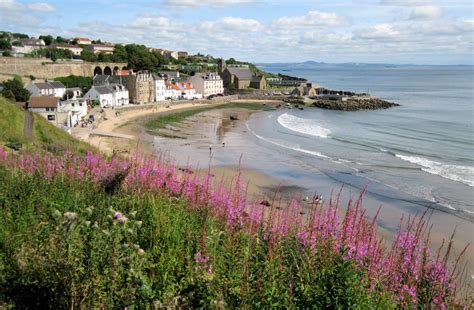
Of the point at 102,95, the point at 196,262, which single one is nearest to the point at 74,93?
the point at 102,95

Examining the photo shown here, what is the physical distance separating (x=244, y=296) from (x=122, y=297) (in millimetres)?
1158

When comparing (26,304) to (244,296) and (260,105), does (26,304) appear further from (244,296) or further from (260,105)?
(260,105)

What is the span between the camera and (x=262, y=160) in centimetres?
3303

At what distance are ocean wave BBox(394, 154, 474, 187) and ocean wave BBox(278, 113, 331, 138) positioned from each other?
14458 mm

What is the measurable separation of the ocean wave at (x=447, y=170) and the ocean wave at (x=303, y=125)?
47.4ft

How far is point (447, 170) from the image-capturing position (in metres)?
29.7

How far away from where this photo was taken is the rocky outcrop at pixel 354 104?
82644 mm

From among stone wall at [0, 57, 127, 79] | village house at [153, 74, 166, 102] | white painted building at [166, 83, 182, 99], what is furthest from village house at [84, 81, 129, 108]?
white painted building at [166, 83, 182, 99]

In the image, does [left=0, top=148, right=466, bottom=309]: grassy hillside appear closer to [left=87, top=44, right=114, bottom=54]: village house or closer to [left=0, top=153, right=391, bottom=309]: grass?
[left=0, top=153, right=391, bottom=309]: grass

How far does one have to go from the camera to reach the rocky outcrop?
3254 inches

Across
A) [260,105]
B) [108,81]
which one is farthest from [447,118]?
[108,81]

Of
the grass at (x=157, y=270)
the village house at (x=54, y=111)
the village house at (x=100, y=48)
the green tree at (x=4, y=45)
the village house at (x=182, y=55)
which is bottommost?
the village house at (x=54, y=111)

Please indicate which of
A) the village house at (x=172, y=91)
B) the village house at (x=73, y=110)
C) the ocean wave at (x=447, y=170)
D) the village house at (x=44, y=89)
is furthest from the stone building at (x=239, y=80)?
the ocean wave at (x=447, y=170)

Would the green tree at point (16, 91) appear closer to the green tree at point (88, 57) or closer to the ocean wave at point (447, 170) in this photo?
Answer: the ocean wave at point (447, 170)
